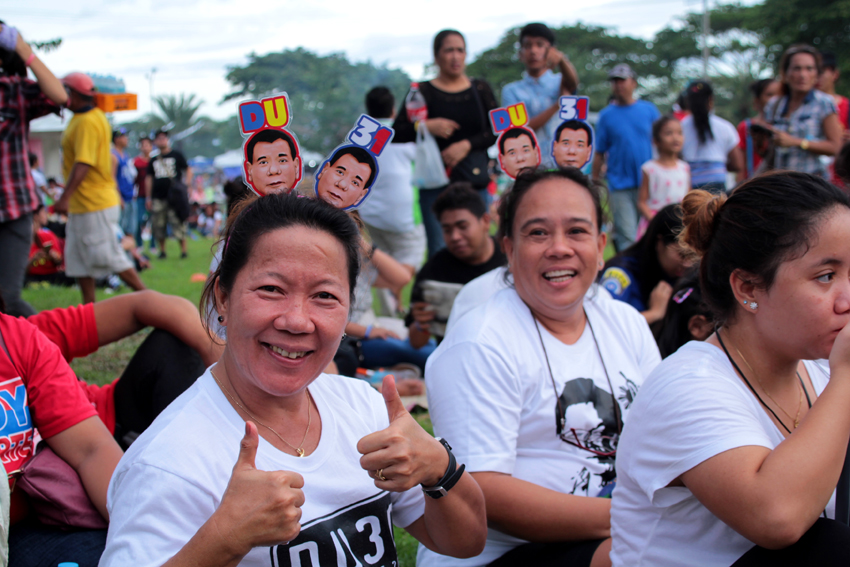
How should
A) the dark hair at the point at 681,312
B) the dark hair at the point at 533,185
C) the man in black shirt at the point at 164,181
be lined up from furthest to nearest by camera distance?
the man in black shirt at the point at 164,181 < the dark hair at the point at 681,312 < the dark hair at the point at 533,185

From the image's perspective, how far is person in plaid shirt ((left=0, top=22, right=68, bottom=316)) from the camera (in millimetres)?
3807

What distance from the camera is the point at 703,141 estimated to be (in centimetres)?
652

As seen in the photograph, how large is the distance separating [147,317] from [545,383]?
1.43m

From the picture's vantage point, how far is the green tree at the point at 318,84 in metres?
49.2

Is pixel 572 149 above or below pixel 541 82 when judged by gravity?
below

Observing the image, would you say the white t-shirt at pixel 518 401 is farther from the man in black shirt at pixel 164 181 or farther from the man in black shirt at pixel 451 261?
the man in black shirt at pixel 164 181

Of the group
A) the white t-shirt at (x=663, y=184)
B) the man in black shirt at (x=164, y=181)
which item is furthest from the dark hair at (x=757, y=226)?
the man in black shirt at (x=164, y=181)

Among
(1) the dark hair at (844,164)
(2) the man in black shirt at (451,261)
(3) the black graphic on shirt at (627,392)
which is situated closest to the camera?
(3) the black graphic on shirt at (627,392)

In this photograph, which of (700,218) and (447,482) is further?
(700,218)

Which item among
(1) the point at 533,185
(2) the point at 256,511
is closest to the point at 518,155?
(1) the point at 533,185

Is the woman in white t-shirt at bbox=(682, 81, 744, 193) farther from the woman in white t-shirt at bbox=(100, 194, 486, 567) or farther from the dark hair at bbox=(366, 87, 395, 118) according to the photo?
the woman in white t-shirt at bbox=(100, 194, 486, 567)

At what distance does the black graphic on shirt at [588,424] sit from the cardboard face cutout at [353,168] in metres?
0.87

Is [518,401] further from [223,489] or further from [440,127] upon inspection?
[440,127]

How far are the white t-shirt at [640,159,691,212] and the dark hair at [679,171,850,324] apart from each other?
4441 mm
